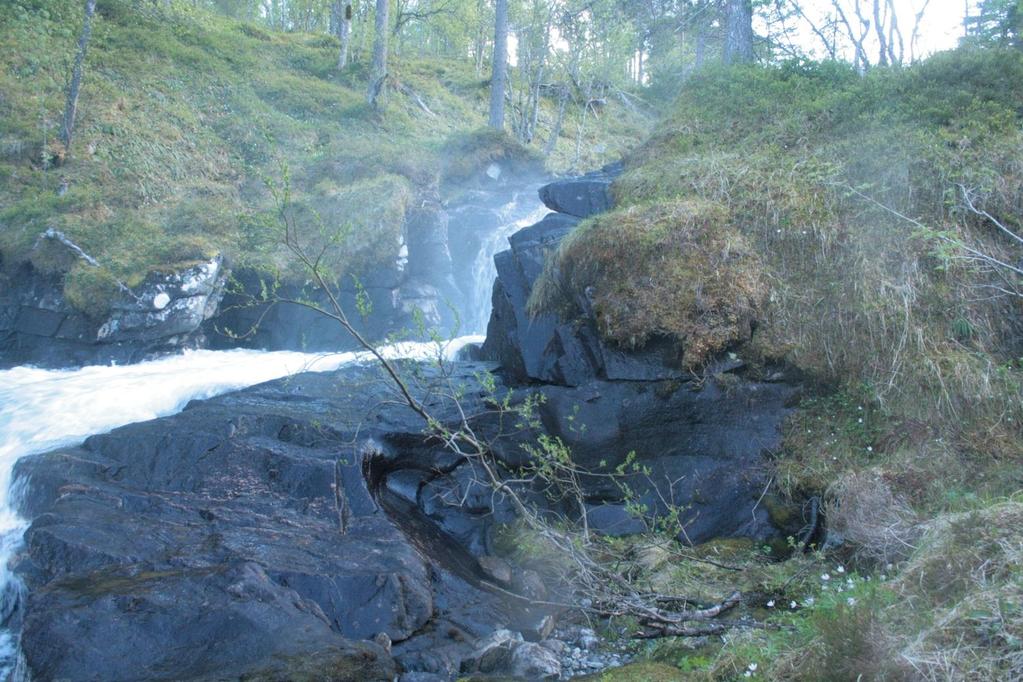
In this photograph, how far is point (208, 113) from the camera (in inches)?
787

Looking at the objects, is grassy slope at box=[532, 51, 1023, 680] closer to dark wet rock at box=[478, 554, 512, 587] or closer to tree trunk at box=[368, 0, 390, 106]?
dark wet rock at box=[478, 554, 512, 587]

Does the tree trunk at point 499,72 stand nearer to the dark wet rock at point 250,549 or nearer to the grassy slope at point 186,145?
the grassy slope at point 186,145

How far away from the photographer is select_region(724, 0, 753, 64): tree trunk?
12.8m

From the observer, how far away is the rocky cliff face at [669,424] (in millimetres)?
7410

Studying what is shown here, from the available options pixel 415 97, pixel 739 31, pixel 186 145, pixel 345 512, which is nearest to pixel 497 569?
pixel 345 512

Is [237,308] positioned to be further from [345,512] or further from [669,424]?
[669,424]

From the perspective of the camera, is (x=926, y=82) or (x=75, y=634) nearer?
(x=75, y=634)

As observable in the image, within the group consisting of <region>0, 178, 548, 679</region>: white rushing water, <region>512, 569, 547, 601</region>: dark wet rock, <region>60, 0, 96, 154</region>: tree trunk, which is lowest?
<region>512, 569, 547, 601</region>: dark wet rock

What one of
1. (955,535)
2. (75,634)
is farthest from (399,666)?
(955,535)

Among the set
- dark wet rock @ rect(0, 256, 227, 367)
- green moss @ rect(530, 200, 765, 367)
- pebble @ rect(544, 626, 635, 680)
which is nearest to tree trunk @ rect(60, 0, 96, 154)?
dark wet rock @ rect(0, 256, 227, 367)

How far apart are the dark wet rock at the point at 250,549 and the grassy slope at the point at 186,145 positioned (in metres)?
4.21

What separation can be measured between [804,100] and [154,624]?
31.0 feet

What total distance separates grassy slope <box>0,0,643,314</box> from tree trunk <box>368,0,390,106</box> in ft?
2.00

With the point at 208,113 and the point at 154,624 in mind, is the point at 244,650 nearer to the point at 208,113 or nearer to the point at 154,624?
the point at 154,624
